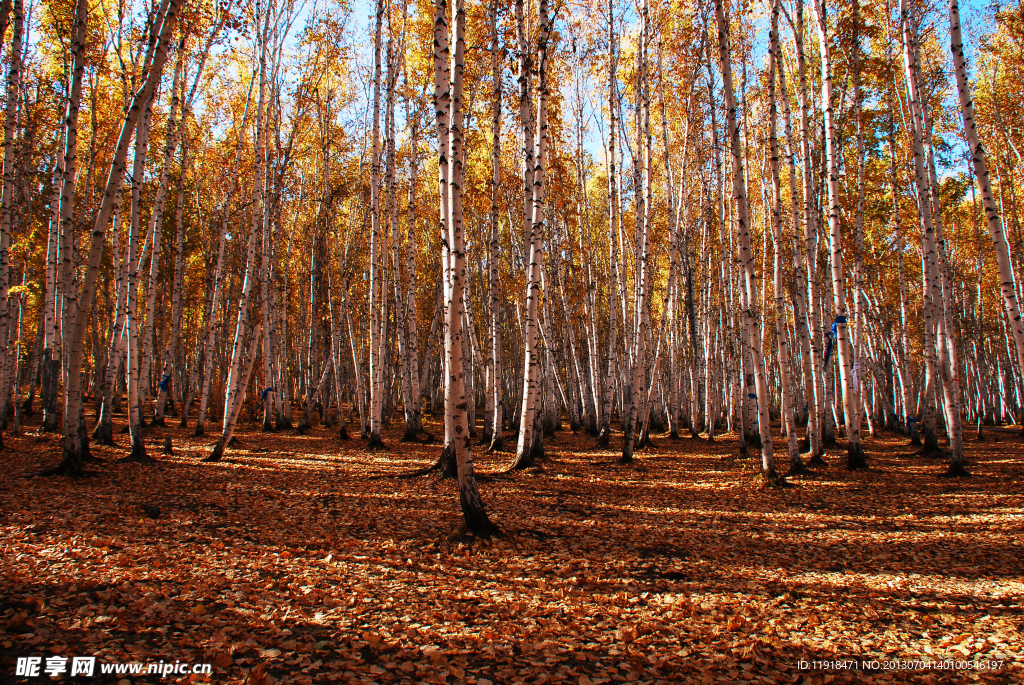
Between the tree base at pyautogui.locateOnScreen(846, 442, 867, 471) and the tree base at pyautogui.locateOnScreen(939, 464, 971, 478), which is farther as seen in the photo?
the tree base at pyautogui.locateOnScreen(846, 442, 867, 471)

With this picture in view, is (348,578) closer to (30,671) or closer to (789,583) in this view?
(30,671)

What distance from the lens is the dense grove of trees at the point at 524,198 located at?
776 cm

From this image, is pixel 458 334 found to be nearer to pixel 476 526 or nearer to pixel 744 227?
pixel 476 526

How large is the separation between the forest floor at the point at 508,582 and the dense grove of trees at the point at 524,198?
1.09 metres

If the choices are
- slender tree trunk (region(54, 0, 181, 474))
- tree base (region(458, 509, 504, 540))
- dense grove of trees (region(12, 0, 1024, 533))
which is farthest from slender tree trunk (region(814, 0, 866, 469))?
slender tree trunk (region(54, 0, 181, 474))

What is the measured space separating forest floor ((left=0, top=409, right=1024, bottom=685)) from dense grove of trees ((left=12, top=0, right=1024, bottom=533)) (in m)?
1.09

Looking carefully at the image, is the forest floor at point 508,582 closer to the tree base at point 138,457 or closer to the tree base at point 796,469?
the tree base at point 138,457

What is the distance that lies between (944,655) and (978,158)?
6.18 m

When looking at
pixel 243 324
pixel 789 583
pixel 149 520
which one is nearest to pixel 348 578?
pixel 149 520

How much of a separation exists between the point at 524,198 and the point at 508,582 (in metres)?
8.35

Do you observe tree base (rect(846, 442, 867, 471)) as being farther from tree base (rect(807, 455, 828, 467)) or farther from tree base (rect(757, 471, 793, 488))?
tree base (rect(757, 471, 793, 488))

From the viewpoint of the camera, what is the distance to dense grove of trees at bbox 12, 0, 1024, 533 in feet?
25.5

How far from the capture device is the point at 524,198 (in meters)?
10.8

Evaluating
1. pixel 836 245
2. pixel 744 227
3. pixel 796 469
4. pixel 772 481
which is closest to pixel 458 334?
pixel 744 227
